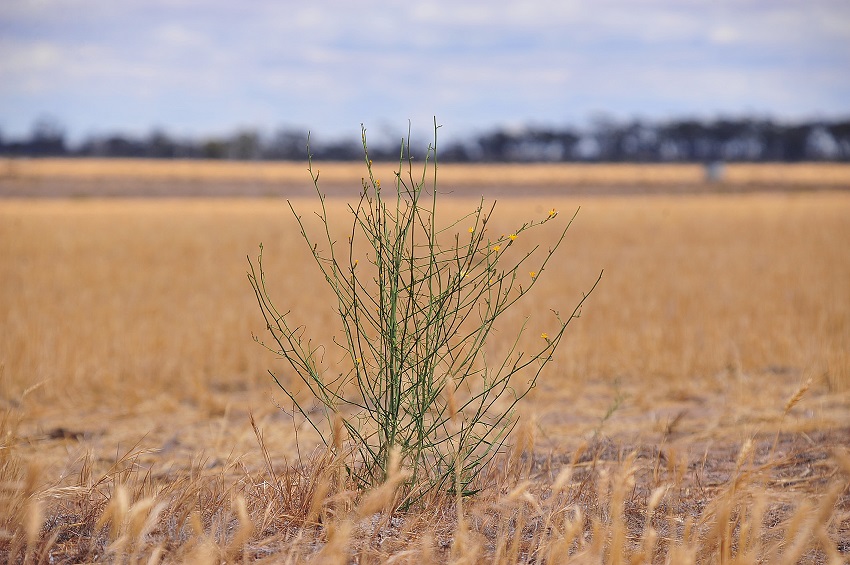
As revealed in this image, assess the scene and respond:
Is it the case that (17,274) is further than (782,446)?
Yes

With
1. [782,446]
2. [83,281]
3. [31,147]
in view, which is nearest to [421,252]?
[83,281]

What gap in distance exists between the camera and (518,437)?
3365 mm

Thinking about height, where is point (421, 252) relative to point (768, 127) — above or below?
below

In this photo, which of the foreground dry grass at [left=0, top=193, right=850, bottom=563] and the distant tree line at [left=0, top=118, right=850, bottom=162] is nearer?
the foreground dry grass at [left=0, top=193, right=850, bottom=563]

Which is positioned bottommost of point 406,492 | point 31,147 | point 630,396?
point 630,396

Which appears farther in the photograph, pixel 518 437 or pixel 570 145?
pixel 570 145

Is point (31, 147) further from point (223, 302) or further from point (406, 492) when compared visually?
point (406, 492)

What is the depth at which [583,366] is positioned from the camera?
7.64m

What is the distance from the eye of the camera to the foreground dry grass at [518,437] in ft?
9.45

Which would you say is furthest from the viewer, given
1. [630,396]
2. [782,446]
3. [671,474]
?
[630,396]

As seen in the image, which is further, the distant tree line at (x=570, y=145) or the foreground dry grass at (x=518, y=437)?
the distant tree line at (x=570, y=145)

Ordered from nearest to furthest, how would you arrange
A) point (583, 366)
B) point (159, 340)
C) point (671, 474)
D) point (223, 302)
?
point (671, 474), point (583, 366), point (159, 340), point (223, 302)

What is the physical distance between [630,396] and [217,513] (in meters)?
4.43

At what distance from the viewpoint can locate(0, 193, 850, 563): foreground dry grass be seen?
9.45ft
